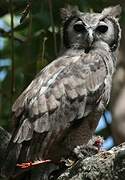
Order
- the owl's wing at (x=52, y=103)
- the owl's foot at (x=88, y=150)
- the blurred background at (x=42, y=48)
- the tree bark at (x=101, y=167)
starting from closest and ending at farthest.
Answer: the tree bark at (x=101, y=167), the owl's foot at (x=88, y=150), the owl's wing at (x=52, y=103), the blurred background at (x=42, y=48)

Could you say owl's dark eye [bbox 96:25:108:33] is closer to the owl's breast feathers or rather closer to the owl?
the owl

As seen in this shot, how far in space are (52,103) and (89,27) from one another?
100cm

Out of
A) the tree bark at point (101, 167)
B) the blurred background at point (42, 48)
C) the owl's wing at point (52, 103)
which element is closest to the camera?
the tree bark at point (101, 167)

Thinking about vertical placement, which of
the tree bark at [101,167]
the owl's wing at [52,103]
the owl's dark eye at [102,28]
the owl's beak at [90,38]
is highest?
the owl's dark eye at [102,28]

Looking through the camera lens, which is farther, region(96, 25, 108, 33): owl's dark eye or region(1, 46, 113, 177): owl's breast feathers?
region(96, 25, 108, 33): owl's dark eye

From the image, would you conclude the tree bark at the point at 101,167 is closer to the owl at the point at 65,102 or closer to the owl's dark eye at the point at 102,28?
the owl at the point at 65,102

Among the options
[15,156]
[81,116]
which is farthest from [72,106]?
[15,156]

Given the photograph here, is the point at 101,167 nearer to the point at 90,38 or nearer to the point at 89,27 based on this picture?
the point at 90,38

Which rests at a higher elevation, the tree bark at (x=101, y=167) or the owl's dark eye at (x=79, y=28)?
the owl's dark eye at (x=79, y=28)

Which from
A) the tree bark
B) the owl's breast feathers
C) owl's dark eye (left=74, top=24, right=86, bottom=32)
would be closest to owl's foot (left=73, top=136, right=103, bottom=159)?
the tree bark

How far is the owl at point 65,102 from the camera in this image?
4.80 m

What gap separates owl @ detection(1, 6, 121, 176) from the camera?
4.80 m

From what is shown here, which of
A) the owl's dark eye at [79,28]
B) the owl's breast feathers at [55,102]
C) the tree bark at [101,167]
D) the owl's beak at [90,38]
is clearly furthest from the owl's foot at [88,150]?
the owl's dark eye at [79,28]

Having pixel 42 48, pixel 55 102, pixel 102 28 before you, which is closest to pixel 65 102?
pixel 55 102
